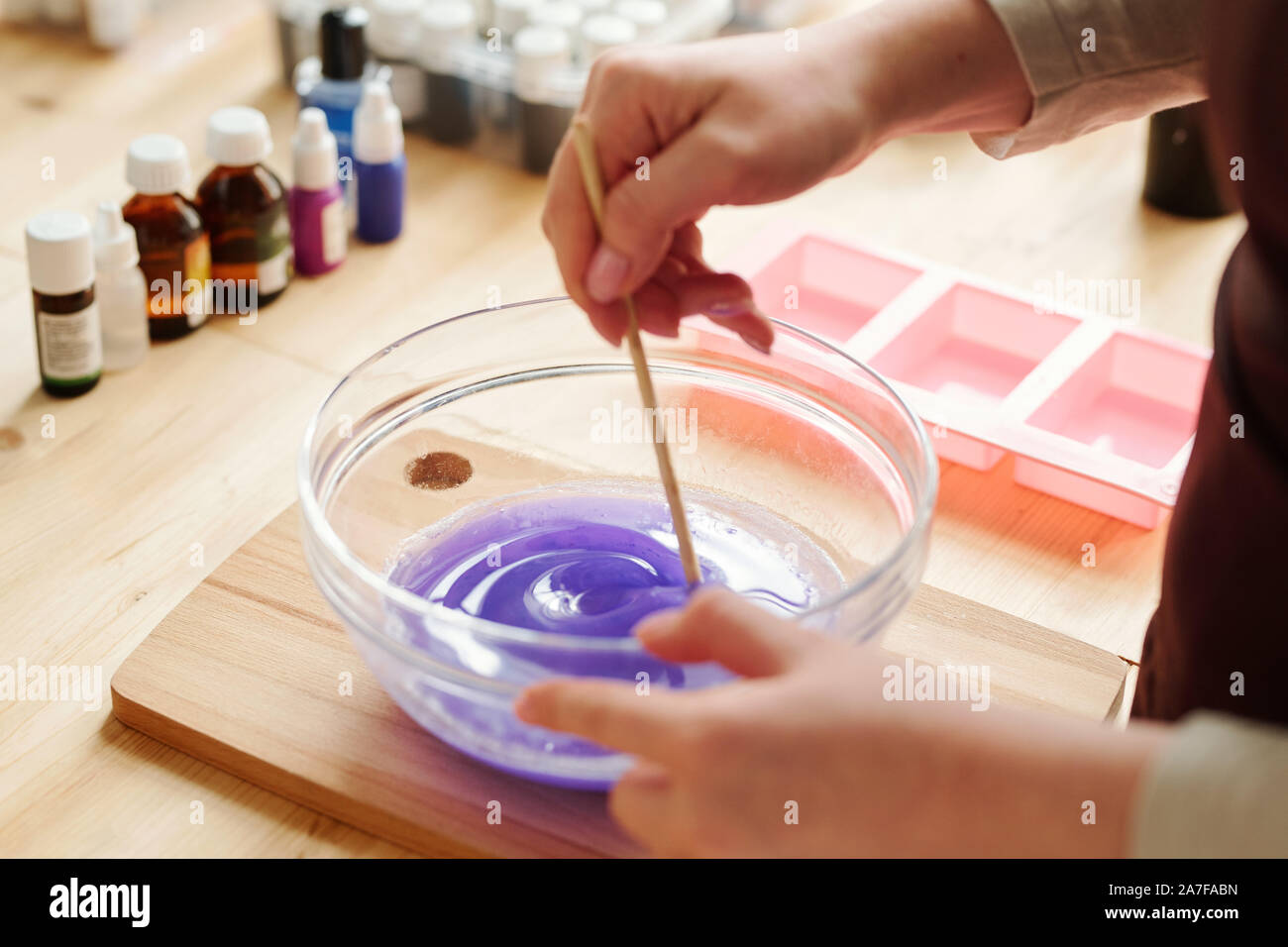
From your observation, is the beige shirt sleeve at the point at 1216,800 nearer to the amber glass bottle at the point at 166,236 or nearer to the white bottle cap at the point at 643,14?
the amber glass bottle at the point at 166,236

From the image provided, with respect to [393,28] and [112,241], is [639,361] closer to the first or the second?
[112,241]

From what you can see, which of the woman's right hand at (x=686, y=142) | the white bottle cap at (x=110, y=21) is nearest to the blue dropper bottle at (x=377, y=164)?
the white bottle cap at (x=110, y=21)

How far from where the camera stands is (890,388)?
2.83 ft

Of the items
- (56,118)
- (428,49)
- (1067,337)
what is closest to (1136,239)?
(1067,337)

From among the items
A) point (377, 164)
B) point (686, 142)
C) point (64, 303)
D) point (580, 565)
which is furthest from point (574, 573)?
point (377, 164)

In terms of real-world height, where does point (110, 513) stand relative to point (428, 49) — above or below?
below

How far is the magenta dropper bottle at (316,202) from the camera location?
1.27 meters

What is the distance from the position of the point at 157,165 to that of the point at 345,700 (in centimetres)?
52

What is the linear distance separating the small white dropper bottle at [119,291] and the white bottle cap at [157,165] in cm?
3

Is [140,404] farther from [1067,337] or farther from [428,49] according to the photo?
[1067,337]
